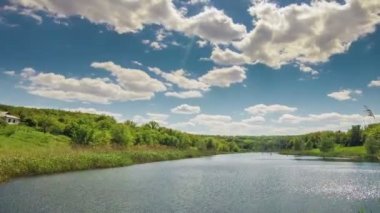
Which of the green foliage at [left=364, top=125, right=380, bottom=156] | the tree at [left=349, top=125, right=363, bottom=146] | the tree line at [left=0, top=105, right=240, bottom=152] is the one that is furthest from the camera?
the tree at [left=349, top=125, right=363, bottom=146]

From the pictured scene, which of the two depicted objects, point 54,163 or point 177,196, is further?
point 54,163

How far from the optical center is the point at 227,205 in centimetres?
2870

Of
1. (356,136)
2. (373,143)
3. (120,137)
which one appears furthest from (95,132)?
(356,136)

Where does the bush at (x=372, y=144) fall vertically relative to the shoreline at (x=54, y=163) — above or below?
above

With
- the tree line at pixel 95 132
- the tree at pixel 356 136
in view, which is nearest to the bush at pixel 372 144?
the tree at pixel 356 136

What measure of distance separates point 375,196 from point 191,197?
15.6 m

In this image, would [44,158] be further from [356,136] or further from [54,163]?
[356,136]

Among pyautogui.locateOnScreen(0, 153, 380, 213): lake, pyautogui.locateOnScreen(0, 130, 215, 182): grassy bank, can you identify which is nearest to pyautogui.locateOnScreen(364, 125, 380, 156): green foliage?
pyautogui.locateOnScreen(0, 130, 215, 182): grassy bank

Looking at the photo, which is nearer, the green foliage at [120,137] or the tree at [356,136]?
the green foliage at [120,137]

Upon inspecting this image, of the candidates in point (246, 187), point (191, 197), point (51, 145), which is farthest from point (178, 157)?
point (191, 197)

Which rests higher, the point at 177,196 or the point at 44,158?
the point at 44,158

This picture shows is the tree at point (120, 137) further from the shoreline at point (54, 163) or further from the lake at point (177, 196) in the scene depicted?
the lake at point (177, 196)

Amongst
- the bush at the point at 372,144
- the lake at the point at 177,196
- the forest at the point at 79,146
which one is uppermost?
the bush at the point at 372,144

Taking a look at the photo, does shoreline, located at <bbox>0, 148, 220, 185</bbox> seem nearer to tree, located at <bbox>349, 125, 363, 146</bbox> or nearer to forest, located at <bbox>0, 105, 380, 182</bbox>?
forest, located at <bbox>0, 105, 380, 182</bbox>
